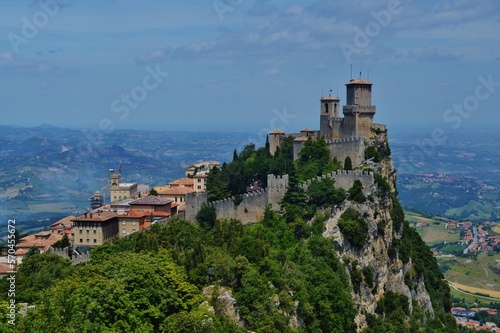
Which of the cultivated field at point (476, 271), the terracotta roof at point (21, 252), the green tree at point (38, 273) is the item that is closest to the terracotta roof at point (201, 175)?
the terracotta roof at point (21, 252)

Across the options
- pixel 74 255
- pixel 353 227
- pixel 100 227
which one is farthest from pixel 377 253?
pixel 74 255

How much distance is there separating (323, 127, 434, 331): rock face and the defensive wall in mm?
1557

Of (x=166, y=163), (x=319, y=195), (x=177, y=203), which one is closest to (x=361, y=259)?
(x=319, y=195)

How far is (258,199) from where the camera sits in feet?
172

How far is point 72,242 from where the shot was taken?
51.3 meters

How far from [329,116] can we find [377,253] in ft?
43.8

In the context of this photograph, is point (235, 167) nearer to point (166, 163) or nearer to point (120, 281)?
point (120, 281)

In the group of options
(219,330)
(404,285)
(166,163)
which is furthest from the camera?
(166,163)

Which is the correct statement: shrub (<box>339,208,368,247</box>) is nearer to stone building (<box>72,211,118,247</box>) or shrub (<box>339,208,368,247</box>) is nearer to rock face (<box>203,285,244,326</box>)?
rock face (<box>203,285,244,326</box>)

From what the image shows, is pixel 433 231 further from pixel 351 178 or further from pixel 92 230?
pixel 92 230

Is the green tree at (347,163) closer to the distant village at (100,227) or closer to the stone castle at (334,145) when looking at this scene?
the stone castle at (334,145)

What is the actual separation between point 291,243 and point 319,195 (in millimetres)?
4892

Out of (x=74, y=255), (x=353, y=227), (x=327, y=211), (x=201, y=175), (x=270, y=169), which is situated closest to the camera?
(x=74, y=255)

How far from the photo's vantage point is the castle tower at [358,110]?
187 ft
